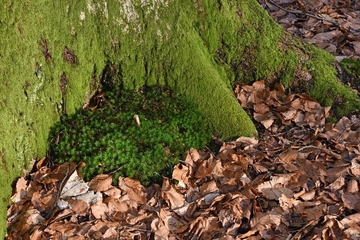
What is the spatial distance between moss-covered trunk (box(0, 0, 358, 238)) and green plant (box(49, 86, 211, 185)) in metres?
0.12

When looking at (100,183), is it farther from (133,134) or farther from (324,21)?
(324,21)

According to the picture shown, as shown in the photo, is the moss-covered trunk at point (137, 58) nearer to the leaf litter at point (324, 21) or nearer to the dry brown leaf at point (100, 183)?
the dry brown leaf at point (100, 183)

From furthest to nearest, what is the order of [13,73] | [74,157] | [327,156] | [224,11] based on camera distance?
[224,11]
[327,156]
[74,157]
[13,73]

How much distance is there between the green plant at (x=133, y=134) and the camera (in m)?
3.45

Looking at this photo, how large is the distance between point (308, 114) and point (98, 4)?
85.2 inches

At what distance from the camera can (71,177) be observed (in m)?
3.33

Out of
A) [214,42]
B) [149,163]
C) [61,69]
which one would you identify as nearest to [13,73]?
[61,69]

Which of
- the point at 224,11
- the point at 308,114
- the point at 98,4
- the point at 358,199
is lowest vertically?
the point at 358,199

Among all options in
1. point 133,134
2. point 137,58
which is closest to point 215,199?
point 133,134

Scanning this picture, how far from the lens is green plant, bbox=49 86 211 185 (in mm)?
3445

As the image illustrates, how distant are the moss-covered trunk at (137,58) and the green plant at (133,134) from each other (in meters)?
0.12

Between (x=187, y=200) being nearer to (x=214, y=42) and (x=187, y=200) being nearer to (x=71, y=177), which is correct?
(x=71, y=177)

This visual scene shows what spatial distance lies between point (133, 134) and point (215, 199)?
869mm

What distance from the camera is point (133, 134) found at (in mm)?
3604
